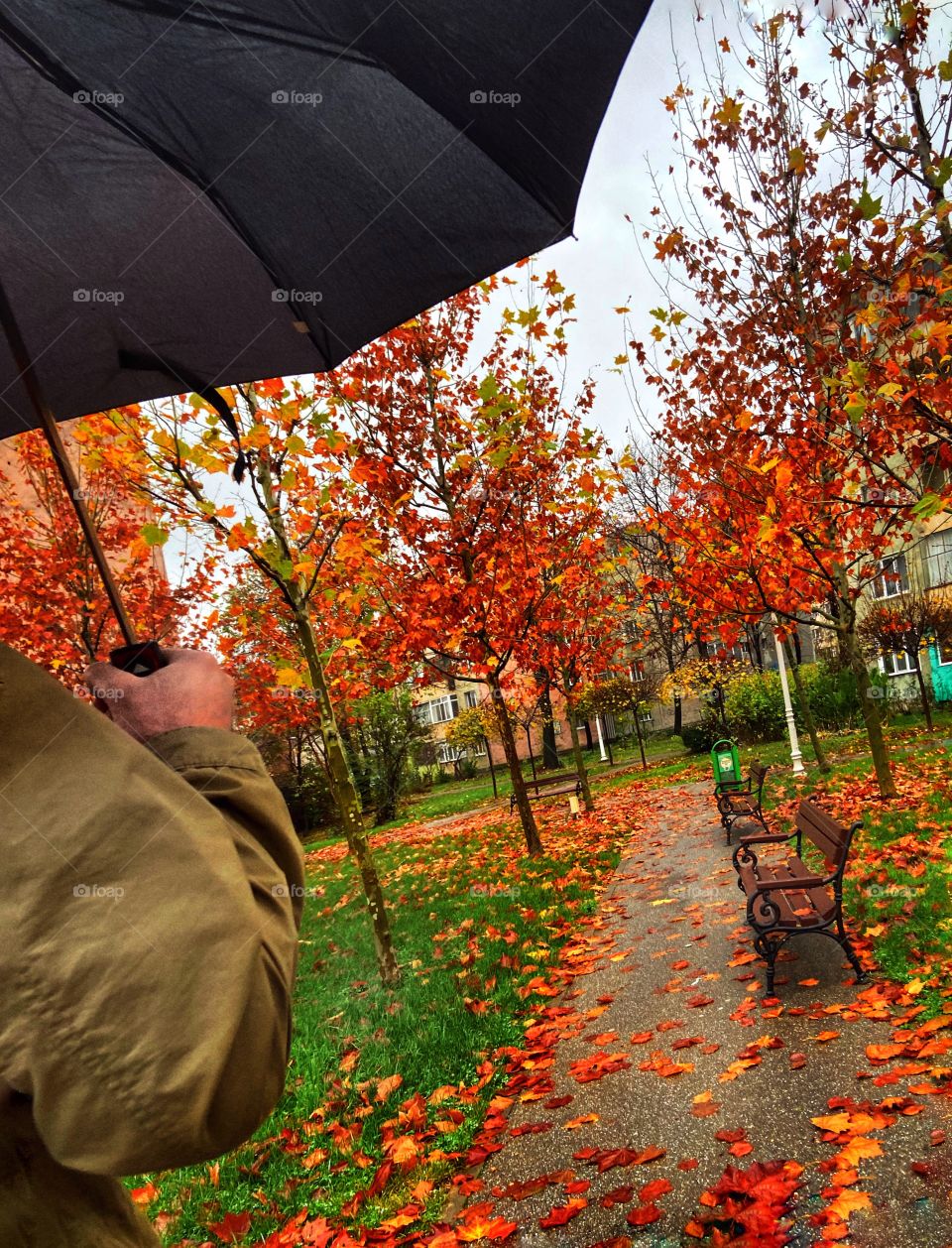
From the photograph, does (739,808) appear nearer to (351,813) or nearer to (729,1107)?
(351,813)

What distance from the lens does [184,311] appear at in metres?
1.97

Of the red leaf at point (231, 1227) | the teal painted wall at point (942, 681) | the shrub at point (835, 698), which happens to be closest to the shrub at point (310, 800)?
the shrub at point (835, 698)

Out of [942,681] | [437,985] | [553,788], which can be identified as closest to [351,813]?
[437,985]

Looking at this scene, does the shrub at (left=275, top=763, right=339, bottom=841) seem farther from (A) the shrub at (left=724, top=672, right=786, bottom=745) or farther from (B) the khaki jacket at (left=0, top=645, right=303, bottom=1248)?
(B) the khaki jacket at (left=0, top=645, right=303, bottom=1248)

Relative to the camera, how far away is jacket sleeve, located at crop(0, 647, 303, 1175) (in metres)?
0.66

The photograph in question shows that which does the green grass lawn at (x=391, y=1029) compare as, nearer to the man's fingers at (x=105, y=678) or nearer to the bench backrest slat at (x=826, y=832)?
the bench backrest slat at (x=826, y=832)

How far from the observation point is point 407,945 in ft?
25.9

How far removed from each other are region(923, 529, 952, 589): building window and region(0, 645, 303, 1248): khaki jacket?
29.4m

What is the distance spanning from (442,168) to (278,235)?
45cm

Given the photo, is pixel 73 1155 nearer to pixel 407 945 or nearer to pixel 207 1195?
pixel 207 1195

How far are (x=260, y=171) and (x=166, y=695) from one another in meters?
1.34

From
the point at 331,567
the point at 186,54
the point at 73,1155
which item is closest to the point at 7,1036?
the point at 73,1155

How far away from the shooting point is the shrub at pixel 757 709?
73.3ft

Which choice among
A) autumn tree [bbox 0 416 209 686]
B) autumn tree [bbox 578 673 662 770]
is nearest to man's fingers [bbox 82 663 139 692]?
autumn tree [bbox 0 416 209 686]
